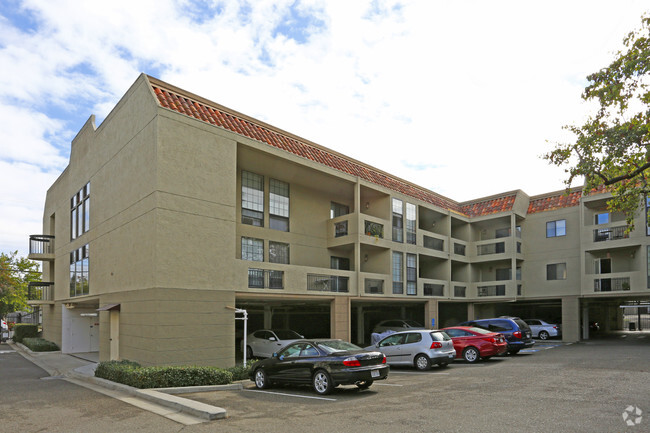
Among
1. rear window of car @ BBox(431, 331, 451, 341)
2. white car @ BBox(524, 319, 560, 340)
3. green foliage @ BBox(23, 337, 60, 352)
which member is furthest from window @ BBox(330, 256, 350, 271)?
green foliage @ BBox(23, 337, 60, 352)

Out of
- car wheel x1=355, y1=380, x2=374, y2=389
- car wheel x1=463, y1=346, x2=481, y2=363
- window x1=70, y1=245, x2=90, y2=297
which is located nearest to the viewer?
car wheel x1=355, y1=380, x2=374, y2=389

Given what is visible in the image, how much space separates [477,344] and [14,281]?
132ft

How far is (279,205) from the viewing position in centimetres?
2402

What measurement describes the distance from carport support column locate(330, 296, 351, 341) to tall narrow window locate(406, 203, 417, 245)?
678cm

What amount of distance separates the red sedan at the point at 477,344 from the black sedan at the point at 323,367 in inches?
308

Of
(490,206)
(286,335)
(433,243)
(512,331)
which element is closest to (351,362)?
(286,335)

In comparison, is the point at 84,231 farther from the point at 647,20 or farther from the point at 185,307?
the point at 647,20

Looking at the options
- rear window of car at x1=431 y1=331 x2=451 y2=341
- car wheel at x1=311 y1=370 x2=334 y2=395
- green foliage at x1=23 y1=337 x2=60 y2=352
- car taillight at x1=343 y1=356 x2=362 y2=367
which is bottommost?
green foliage at x1=23 y1=337 x2=60 y2=352

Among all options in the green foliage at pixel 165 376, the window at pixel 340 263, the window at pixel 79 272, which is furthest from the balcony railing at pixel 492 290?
the window at pixel 79 272

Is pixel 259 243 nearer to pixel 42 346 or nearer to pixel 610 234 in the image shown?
pixel 42 346

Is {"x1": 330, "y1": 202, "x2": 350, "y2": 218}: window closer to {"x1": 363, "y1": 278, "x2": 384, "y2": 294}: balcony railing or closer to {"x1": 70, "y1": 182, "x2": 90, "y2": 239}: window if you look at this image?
{"x1": 363, "y1": 278, "x2": 384, "y2": 294}: balcony railing

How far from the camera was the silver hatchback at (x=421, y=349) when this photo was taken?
17469 mm

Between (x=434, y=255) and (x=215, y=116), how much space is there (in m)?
16.9

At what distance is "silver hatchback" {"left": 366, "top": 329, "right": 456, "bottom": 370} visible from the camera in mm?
17469
